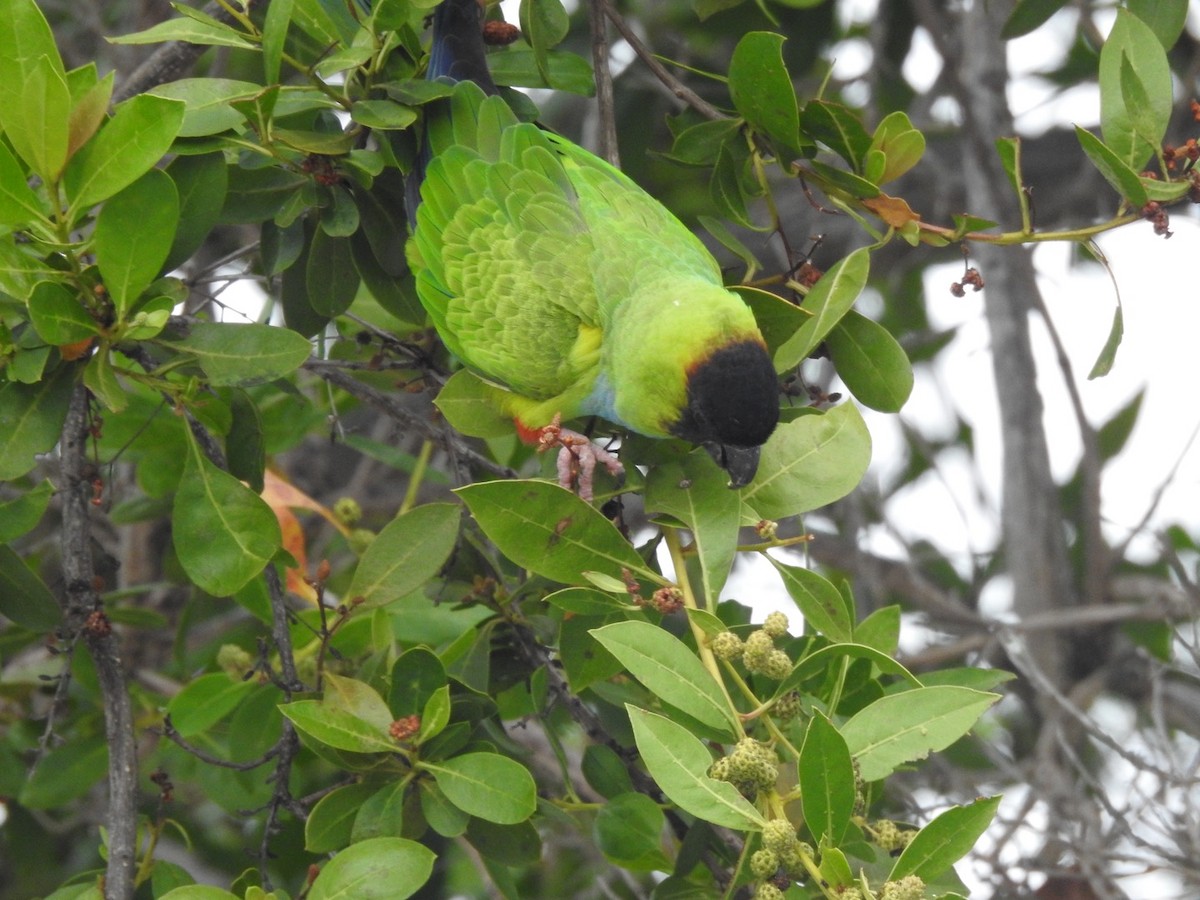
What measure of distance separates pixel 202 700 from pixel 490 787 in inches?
43.6

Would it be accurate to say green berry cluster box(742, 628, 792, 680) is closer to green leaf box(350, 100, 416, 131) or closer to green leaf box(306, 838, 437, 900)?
green leaf box(306, 838, 437, 900)

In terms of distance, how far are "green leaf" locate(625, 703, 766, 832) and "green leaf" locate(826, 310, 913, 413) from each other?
86 cm

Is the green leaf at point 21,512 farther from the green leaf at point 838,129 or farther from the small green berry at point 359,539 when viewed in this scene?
the green leaf at point 838,129

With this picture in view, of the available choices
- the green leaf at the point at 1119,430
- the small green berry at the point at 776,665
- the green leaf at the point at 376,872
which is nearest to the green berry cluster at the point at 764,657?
the small green berry at the point at 776,665

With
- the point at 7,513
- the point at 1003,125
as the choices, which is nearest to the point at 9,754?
the point at 7,513

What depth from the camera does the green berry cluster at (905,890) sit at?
5.23 ft

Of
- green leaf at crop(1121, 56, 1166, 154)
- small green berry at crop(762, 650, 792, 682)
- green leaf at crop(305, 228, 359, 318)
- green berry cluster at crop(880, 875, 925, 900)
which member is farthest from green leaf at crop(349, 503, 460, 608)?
green leaf at crop(1121, 56, 1166, 154)

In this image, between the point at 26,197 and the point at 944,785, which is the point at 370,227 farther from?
the point at 944,785

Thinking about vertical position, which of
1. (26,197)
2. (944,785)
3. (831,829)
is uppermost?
(26,197)

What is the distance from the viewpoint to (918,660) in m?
3.99

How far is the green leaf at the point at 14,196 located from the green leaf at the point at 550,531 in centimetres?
83

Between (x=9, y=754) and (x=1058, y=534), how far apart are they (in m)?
3.63

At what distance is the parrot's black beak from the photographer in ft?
7.41

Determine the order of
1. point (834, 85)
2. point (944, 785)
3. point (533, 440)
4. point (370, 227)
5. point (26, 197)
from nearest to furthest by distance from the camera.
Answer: point (26, 197) < point (370, 227) < point (533, 440) < point (944, 785) < point (834, 85)
